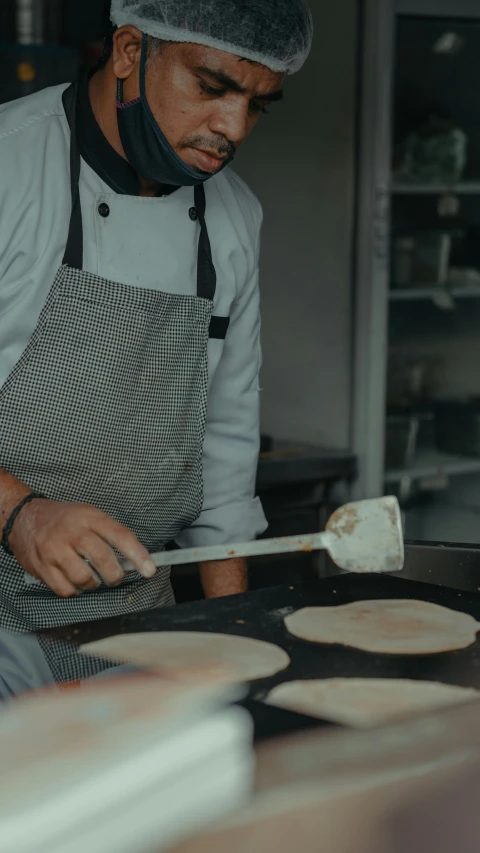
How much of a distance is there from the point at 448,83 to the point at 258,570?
1796 millimetres

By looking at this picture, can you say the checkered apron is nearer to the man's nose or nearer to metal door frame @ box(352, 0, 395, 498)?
the man's nose

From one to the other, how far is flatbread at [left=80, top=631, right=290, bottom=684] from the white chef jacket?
0.48m

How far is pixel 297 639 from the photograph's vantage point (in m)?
1.46

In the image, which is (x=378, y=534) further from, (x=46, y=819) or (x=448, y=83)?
(x=448, y=83)

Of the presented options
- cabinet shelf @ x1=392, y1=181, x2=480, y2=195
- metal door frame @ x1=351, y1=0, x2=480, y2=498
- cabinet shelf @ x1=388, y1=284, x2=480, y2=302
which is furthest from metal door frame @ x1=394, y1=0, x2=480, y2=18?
cabinet shelf @ x1=388, y1=284, x2=480, y2=302

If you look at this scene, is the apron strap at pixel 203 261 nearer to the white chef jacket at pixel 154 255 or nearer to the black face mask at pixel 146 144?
the white chef jacket at pixel 154 255

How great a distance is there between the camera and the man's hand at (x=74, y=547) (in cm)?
133

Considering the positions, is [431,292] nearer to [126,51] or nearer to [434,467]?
[434,467]

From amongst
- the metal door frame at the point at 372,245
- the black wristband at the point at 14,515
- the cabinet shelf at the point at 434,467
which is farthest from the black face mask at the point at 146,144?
the cabinet shelf at the point at 434,467

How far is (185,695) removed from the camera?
1.08 metres

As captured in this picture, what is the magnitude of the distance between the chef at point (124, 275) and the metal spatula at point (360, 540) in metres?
A: 0.27

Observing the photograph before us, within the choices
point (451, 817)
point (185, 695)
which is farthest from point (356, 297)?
point (451, 817)

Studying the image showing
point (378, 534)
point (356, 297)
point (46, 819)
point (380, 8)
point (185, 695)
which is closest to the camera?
point (46, 819)

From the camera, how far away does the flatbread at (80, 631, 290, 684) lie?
4.25ft
